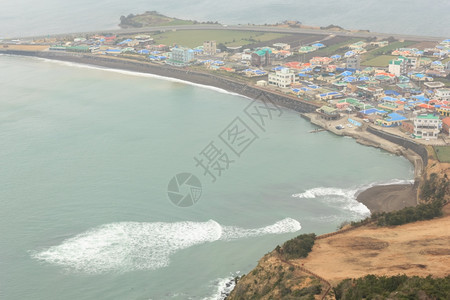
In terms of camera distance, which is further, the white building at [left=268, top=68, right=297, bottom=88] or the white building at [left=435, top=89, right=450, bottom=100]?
the white building at [left=268, top=68, right=297, bottom=88]

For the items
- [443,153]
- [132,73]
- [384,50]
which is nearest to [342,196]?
[443,153]

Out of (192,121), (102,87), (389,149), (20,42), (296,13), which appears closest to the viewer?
(389,149)

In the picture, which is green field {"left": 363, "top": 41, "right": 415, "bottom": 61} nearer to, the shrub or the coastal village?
the coastal village

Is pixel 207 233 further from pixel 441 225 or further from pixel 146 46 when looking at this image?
pixel 146 46

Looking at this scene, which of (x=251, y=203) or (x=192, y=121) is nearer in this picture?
(x=251, y=203)

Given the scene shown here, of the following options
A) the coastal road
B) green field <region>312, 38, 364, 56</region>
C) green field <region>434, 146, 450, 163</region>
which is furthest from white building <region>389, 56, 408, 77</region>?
green field <region>434, 146, 450, 163</region>

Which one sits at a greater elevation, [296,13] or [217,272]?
[296,13]

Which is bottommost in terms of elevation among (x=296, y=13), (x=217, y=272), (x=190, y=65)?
(x=217, y=272)

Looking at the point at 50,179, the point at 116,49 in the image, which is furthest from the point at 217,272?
the point at 116,49
